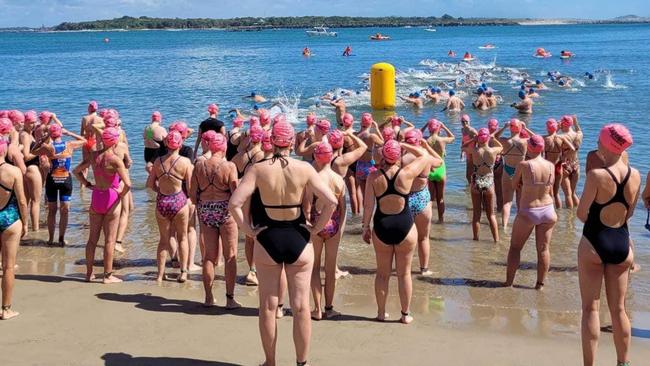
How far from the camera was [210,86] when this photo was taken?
3997 cm

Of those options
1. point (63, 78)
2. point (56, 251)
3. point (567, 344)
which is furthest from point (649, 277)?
point (63, 78)

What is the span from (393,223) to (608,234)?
1.96 m

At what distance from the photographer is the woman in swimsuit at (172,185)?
7.71 m

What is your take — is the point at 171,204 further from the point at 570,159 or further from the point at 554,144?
the point at 570,159

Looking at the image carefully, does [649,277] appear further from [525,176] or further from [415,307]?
[415,307]

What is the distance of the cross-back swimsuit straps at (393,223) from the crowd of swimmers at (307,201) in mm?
10

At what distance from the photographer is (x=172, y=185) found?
25.5 ft

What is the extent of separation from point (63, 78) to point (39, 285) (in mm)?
43066

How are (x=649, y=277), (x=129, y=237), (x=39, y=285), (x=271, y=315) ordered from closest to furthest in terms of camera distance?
(x=271, y=315), (x=39, y=285), (x=649, y=277), (x=129, y=237)

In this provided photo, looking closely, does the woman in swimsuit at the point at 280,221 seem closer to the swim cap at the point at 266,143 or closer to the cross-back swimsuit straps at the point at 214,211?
the cross-back swimsuit straps at the point at 214,211

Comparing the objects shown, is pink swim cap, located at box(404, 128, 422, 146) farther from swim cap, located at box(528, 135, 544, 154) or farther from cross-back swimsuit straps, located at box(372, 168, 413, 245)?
swim cap, located at box(528, 135, 544, 154)

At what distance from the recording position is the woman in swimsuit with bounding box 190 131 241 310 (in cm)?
709

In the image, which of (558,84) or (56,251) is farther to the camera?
(558,84)

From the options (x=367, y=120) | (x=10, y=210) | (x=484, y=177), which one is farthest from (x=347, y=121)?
(x=10, y=210)
